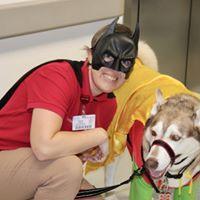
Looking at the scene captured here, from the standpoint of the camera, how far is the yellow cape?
1.56 metres

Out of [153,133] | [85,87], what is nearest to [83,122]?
[85,87]

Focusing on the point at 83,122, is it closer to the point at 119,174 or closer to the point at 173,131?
the point at 173,131

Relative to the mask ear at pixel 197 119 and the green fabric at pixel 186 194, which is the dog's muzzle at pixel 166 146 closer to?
the mask ear at pixel 197 119

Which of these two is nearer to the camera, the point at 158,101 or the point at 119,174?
the point at 158,101

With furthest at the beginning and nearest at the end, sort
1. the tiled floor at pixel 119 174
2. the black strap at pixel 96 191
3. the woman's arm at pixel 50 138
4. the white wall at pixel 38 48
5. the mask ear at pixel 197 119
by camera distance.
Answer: the tiled floor at pixel 119 174, the white wall at pixel 38 48, the black strap at pixel 96 191, the mask ear at pixel 197 119, the woman's arm at pixel 50 138

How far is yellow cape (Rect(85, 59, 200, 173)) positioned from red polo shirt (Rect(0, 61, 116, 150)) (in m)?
0.19

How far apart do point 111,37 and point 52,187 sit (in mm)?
470

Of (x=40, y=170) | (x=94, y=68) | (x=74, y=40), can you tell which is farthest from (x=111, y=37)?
(x=74, y=40)

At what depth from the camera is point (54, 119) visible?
4.10ft

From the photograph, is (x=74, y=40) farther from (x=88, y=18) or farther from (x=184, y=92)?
(x=184, y=92)

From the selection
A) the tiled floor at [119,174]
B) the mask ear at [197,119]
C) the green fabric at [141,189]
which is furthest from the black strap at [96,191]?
the tiled floor at [119,174]

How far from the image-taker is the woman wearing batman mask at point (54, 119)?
1.26 m

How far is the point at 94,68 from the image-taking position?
135 cm

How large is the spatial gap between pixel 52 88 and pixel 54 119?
10 cm
